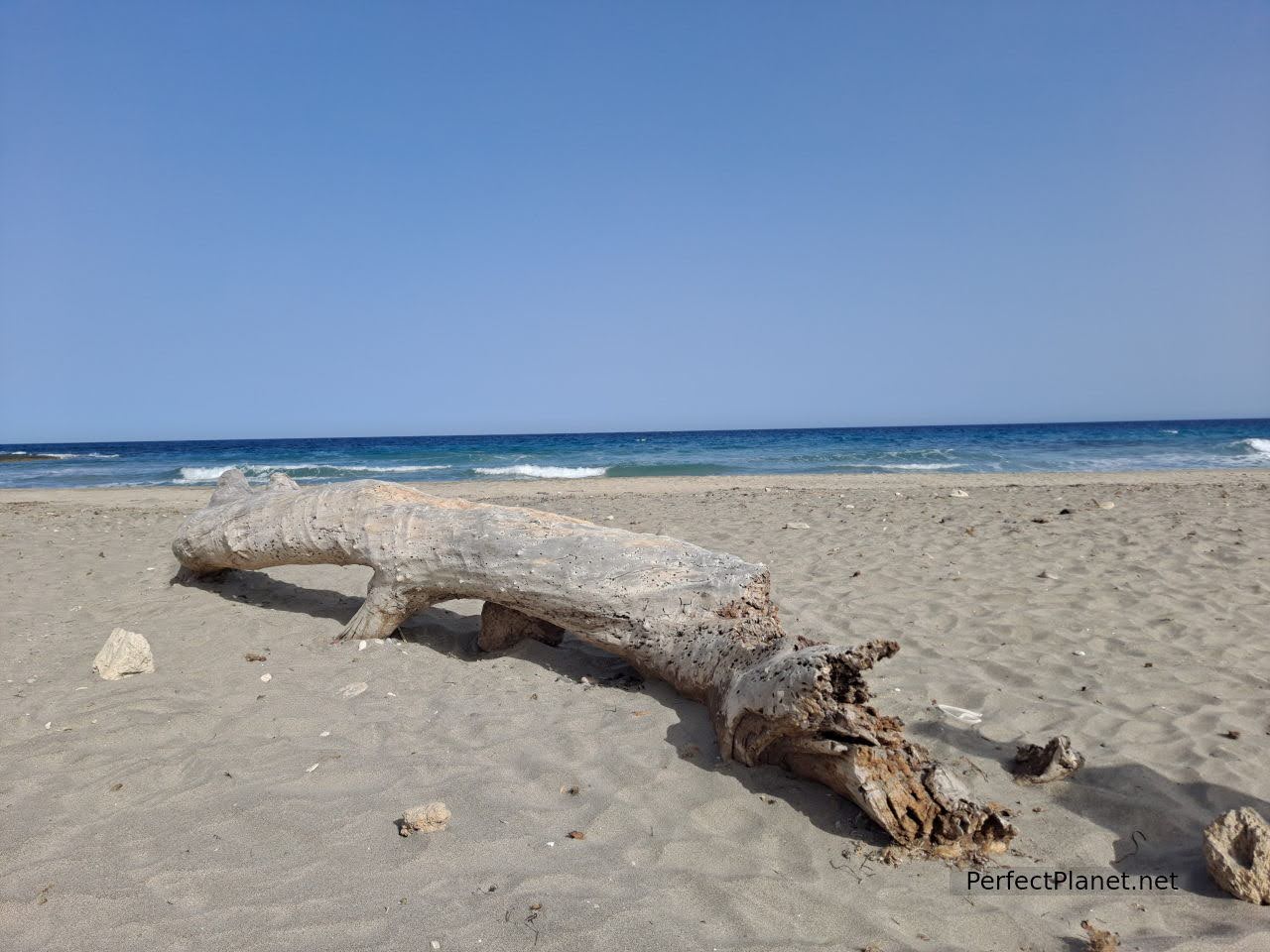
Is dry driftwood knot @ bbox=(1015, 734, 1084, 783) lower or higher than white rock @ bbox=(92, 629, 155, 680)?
lower

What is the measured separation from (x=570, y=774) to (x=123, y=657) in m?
2.85

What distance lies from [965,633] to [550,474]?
2279 centimetres

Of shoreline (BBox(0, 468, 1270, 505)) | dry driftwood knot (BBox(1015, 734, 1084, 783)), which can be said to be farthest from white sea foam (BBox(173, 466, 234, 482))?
dry driftwood knot (BBox(1015, 734, 1084, 783))

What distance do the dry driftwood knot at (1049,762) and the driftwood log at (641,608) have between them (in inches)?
20.3

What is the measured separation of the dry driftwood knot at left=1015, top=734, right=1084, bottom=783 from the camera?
10.1ft

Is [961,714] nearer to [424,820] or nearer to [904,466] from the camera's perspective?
[424,820]

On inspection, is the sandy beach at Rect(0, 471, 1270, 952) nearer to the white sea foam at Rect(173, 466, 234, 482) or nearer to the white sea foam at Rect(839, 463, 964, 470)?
the white sea foam at Rect(839, 463, 964, 470)

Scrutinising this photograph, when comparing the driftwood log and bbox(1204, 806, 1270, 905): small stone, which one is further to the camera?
the driftwood log

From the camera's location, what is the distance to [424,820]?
276 cm

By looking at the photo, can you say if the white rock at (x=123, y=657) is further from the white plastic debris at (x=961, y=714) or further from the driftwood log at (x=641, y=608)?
the white plastic debris at (x=961, y=714)

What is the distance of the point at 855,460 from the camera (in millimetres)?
27750

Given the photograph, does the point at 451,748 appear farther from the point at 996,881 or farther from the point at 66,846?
the point at 996,881

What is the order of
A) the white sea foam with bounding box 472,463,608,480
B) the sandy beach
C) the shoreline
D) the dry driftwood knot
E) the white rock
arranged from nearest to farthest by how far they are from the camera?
the sandy beach
the dry driftwood knot
the white rock
the shoreline
the white sea foam with bounding box 472,463,608,480

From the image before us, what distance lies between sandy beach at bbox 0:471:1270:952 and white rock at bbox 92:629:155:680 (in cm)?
12
